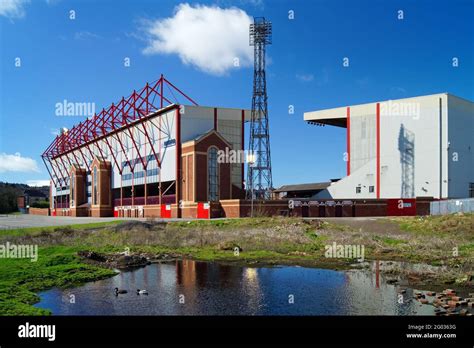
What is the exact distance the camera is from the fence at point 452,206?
4530cm

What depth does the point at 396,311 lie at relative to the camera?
11.8m

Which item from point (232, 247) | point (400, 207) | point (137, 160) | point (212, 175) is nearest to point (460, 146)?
point (400, 207)

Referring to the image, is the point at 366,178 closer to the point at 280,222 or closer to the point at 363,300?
the point at 280,222

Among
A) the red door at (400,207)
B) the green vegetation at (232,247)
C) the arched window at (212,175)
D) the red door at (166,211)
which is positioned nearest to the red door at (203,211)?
the arched window at (212,175)

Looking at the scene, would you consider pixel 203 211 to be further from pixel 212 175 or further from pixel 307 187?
pixel 307 187

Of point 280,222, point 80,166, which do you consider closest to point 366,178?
point 280,222

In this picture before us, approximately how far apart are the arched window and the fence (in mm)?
26203

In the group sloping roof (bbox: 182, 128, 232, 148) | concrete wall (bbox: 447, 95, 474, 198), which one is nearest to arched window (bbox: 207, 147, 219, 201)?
sloping roof (bbox: 182, 128, 232, 148)

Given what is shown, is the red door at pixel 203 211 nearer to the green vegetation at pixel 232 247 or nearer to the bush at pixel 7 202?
the green vegetation at pixel 232 247

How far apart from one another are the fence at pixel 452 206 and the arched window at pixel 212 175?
26.2 meters

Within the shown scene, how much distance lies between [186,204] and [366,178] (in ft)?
82.7

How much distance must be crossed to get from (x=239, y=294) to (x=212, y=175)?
4580 centimetres

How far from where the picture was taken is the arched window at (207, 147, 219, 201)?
59.0m

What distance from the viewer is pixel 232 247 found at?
2406 centimetres
